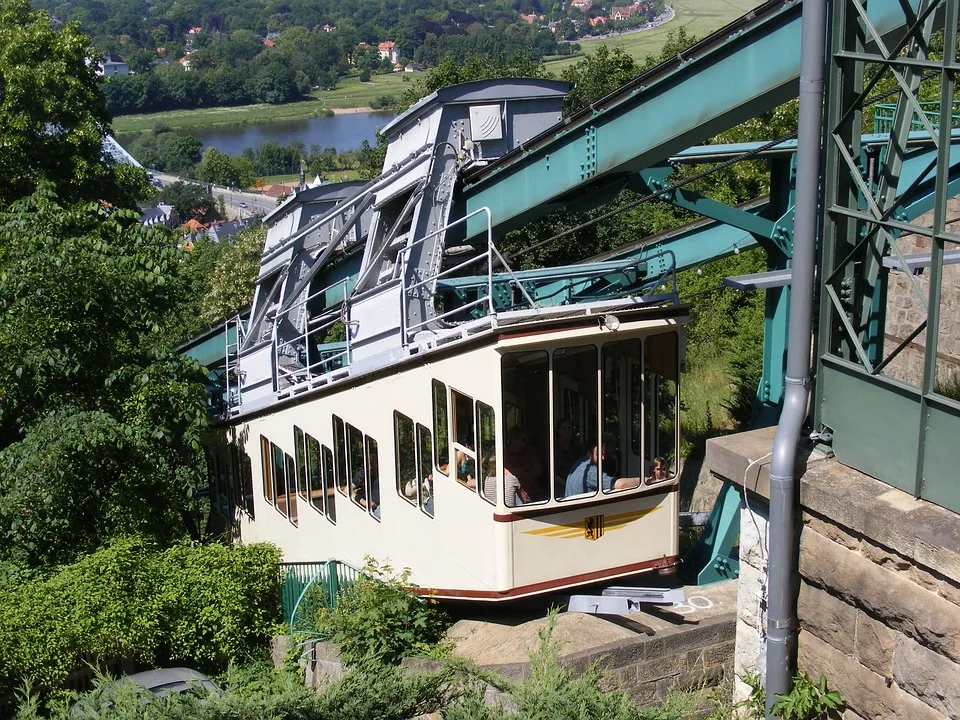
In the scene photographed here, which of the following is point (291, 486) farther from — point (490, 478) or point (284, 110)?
point (284, 110)

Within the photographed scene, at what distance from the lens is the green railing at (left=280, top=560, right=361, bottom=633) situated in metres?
10.8

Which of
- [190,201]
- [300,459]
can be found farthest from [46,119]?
[190,201]

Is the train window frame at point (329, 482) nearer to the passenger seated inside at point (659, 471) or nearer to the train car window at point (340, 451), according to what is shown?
the train car window at point (340, 451)

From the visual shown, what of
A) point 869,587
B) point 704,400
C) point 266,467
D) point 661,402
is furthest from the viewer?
point 704,400

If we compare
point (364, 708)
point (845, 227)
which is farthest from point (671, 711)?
point (845, 227)

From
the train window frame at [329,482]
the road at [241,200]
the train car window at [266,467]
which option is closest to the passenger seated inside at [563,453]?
the train window frame at [329,482]

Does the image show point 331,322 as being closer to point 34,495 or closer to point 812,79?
point 34,495

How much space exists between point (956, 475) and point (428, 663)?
4.95m

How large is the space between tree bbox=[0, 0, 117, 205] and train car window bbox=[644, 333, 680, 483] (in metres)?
12.1

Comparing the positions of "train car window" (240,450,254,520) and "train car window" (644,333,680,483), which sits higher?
"train car window" (644,333,680,483)

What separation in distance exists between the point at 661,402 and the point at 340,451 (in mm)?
3617

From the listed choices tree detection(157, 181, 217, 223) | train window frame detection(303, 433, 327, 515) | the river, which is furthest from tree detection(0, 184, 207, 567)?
the river

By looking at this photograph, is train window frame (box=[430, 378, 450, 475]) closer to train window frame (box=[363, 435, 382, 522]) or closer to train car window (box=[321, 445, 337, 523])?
train window frame (box=[363, 435, 382, 522])

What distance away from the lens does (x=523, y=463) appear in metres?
8.85
